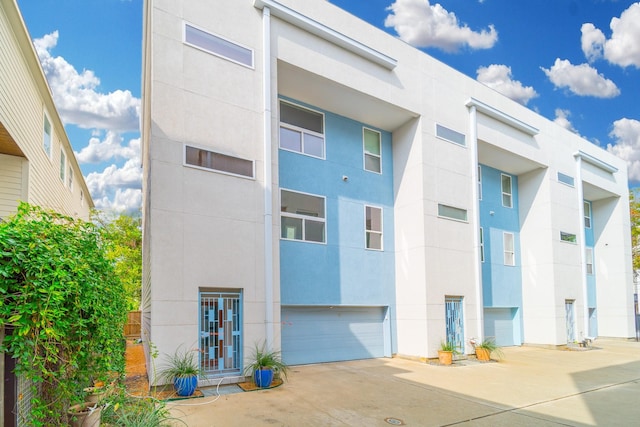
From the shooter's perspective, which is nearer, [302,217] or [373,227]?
[302,217]

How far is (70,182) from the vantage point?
16750 millimetres

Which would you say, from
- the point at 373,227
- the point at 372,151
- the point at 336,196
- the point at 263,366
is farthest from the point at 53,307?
the point at 372,151

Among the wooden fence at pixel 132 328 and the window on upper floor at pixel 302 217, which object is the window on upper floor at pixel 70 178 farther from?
the window on upper floor at pixel 302 217

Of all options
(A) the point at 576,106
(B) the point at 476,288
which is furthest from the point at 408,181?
(A) the point at 576,106

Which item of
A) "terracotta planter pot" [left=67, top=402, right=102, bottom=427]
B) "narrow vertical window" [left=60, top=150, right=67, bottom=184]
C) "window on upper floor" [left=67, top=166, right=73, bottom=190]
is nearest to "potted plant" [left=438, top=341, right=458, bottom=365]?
"terracotta planter pot" [left=67, top=402, right=102, bottom=427]

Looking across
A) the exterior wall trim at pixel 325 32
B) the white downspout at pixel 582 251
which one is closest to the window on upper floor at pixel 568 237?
the white downspout at pixel 582 251

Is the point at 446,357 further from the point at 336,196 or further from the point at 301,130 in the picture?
the point at 301,130

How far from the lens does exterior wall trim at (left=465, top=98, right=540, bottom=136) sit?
13.9 metres

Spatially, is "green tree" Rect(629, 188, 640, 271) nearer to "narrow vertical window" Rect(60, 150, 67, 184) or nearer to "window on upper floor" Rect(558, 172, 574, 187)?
"window on upper floor" Rect(558, 172, 574, 187)

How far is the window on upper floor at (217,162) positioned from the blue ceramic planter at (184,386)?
4.13 metres

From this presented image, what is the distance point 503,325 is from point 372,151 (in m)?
8.99

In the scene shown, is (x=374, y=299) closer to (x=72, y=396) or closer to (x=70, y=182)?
(x=72, y=396)

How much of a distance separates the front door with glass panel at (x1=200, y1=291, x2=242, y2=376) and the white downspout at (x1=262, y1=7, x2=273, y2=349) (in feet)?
2.02

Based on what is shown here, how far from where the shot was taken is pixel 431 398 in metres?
7.57
